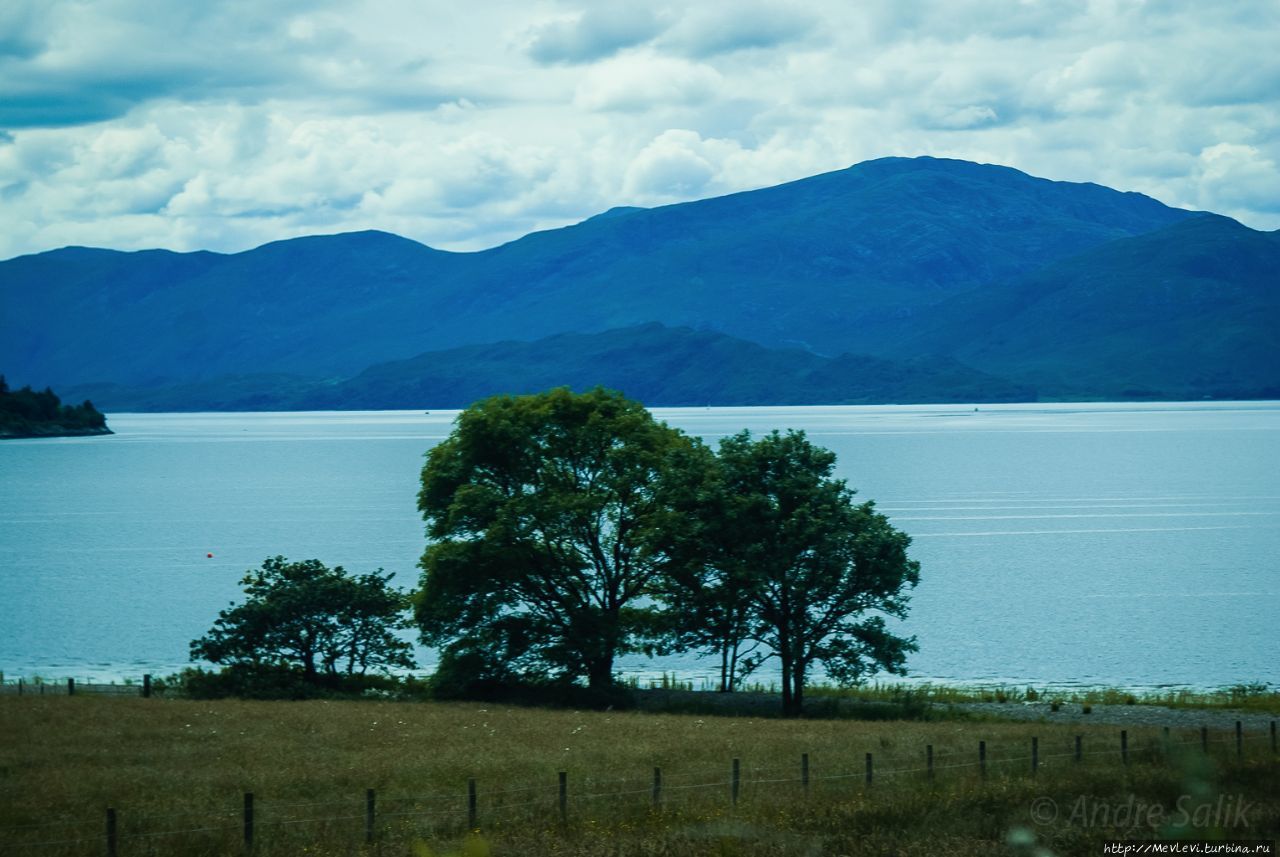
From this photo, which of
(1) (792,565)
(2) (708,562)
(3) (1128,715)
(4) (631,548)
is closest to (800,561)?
(1) (792,565)

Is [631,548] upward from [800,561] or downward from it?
upward

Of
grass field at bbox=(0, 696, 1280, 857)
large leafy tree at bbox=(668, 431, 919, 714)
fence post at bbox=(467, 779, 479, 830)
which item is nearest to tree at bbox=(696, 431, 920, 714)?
large leafy tree at bbox=(668, 431, 919, 714)

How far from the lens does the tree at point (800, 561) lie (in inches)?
2282

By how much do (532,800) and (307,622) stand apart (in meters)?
32.7

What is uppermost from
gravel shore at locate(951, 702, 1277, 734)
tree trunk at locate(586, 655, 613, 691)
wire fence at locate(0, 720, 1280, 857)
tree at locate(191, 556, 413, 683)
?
tree at locate(191, 556, 413, 683)

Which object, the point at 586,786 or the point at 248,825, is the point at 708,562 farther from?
the point at 248,825

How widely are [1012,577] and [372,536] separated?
2642 inches

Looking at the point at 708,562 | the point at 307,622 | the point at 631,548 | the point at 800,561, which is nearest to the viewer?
the point at 800,561

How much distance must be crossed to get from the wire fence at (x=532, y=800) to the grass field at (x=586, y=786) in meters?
0.10

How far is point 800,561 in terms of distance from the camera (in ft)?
193

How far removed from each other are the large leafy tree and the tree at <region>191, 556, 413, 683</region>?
46.1 feet

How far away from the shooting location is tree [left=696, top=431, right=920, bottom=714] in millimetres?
57969

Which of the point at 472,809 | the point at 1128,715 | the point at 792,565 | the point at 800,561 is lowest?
the point at 1128,715

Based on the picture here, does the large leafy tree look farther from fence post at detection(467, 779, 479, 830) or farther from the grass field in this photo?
fence post at detection(467, 779, 479, 830)
